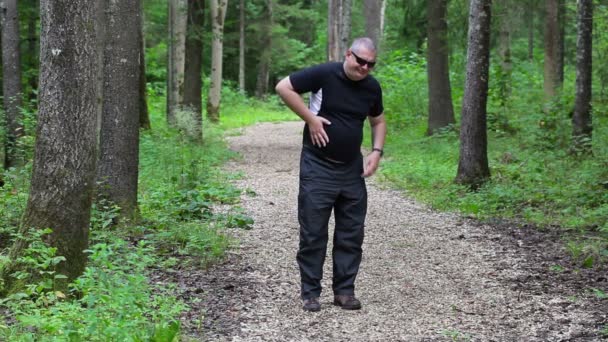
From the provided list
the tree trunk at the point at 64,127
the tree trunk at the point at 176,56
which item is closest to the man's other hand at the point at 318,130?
the tree trunk at the point at 64,127

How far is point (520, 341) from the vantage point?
523cm

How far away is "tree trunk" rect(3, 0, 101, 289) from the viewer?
17.8 ft

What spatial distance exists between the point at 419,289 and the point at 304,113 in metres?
2.12

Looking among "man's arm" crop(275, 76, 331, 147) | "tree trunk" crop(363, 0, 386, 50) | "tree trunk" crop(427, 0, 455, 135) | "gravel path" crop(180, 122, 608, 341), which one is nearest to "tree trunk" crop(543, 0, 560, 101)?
"tree trunk" crop(427, 0, 455, 135)

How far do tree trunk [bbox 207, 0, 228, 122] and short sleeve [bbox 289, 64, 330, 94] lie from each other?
51.7ft

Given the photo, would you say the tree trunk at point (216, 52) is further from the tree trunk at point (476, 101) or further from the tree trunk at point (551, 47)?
the tree trunk at point (476, 101)

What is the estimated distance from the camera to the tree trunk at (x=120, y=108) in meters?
8.48

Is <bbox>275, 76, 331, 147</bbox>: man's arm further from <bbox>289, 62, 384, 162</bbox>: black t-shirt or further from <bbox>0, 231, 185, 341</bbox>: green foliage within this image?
<bbox>0, 231, 185, 341</bbox>: green foliage

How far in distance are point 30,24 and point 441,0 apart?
12.5 m

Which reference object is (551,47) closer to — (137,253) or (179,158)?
(179,158)

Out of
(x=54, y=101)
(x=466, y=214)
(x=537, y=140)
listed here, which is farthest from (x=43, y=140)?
(x=537, y=140)

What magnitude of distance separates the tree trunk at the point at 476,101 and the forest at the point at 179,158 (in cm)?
2

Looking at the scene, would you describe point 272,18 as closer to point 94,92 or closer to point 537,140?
point 537,140

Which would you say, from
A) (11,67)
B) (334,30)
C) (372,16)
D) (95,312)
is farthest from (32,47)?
(95,312)
